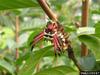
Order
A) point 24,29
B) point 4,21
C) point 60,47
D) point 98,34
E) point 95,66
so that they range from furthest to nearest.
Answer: point 4,21 < point 24,29 < point 95,66 < point 98,34 < point 60,47

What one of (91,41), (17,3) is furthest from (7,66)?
(91,41)

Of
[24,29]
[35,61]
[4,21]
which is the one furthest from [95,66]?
[4,21]

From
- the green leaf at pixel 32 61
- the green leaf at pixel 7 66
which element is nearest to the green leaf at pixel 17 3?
the green leaf at pixel 32 61

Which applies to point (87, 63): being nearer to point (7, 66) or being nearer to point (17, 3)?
point (17, 3)

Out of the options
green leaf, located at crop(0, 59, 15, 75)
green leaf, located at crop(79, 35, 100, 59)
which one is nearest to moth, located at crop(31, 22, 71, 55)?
green leaf, located at crop(79, 35, 100, 59)

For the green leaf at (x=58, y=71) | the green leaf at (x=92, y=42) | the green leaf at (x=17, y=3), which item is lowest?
the green leaf at (x=58, y=71)

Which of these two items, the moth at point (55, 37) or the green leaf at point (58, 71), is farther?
the green leaf at point (58, 71)

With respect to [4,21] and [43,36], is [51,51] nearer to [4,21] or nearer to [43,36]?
[43,36]

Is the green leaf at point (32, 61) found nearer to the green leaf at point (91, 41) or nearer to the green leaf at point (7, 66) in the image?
the green leaf at point (91, 41)
